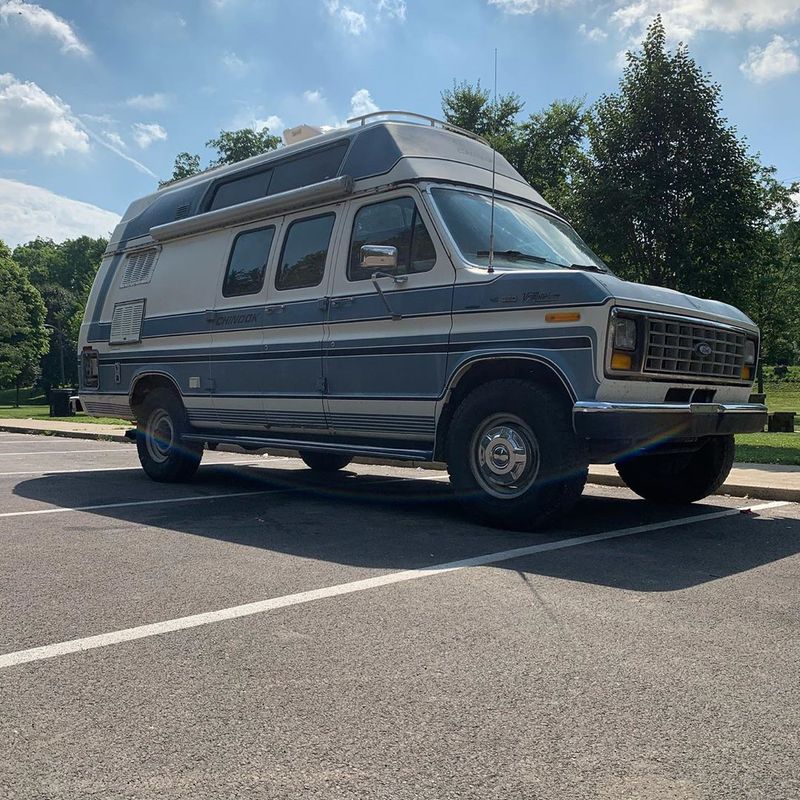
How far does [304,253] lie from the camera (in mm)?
7355

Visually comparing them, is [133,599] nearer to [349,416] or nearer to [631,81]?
[349,416]

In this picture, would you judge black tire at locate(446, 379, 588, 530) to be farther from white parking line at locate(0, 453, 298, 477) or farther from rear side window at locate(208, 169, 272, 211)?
white parking line at locate(0, 453, 298, 477)

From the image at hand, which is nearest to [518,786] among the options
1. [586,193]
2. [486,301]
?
[486,301]

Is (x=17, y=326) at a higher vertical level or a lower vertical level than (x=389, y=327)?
higher

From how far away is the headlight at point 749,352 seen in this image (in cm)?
670

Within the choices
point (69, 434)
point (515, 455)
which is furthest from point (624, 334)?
point (69, 434)

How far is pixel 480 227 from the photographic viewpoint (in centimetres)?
641

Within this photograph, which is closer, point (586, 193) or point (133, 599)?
point (133, 599)

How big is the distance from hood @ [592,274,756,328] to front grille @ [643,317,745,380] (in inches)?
3.5

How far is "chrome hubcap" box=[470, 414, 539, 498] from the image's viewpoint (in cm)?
571

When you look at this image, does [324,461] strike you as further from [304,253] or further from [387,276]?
[387,276]

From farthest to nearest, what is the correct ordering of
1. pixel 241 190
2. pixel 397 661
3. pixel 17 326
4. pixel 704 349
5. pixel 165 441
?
pixel 17 326 → pixel 165 441 → pixel 241 190 → pixel 704 349 → pixel 397 661

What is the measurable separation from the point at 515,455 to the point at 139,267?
218 inches

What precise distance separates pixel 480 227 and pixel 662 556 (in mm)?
2798
